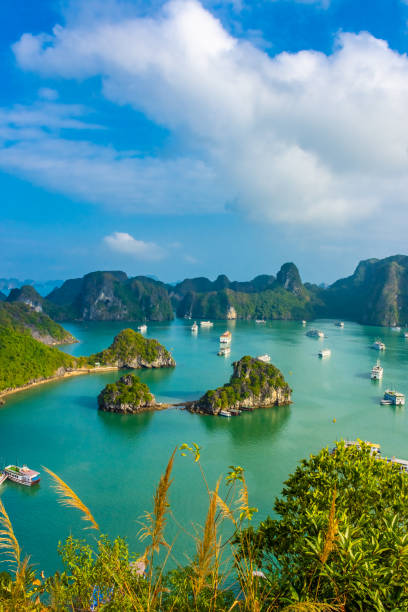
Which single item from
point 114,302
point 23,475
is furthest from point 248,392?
point 114,302

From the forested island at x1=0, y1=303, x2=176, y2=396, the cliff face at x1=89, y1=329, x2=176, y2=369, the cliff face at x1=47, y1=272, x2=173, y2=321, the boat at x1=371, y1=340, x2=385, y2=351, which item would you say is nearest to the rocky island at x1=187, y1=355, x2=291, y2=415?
the cliff face at x1=89, y1=329, x2=176, y2=369

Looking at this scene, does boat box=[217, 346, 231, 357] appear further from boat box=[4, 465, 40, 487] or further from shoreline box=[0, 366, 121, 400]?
boat box=[4, 465, 40, 487]

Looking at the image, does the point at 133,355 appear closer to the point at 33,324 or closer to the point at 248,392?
the point at 248,392

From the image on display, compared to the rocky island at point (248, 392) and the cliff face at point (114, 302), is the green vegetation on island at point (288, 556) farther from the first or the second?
the cliff face at point (114, 302)

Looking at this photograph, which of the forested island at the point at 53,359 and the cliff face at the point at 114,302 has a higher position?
the cliff face at the point at 114,302

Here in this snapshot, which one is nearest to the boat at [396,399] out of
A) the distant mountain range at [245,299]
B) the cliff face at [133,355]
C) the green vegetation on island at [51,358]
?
the cliff face at [133,355]

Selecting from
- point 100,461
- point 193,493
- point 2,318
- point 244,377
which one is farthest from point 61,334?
point 193,493
